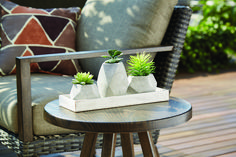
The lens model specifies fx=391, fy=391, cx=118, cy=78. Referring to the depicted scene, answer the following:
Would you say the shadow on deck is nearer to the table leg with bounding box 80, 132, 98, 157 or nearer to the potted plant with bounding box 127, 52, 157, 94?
the table leg with bounding box 80, 132, 98, 157

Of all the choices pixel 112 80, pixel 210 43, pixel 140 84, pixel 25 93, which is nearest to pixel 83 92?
pixel 112 80

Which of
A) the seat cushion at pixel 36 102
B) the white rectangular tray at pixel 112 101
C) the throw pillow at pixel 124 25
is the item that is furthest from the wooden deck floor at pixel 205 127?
the white rectangular tray at pixel 112 101

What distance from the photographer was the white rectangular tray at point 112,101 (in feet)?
4.41

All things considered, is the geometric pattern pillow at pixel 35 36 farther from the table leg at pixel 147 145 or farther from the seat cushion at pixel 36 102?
the table leg at pixel 147 145

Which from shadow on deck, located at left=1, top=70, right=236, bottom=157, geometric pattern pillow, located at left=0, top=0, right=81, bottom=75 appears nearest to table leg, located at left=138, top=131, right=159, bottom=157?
shadow on deck, located at left=1, top=70, right=236, bottom=157

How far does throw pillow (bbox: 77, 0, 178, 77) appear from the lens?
2039 millimetres

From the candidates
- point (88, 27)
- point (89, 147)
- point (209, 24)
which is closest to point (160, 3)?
point (88, 27)

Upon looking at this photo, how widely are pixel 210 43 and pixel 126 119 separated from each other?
13.5ft

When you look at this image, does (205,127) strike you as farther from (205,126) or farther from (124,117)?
(124,117)

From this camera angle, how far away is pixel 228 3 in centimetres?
565

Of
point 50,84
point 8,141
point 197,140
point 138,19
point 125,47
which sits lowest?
point 197,140

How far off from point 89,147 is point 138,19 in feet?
2.60

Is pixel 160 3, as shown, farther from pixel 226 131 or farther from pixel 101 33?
pixel 226 131

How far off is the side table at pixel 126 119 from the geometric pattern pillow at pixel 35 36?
815mm
